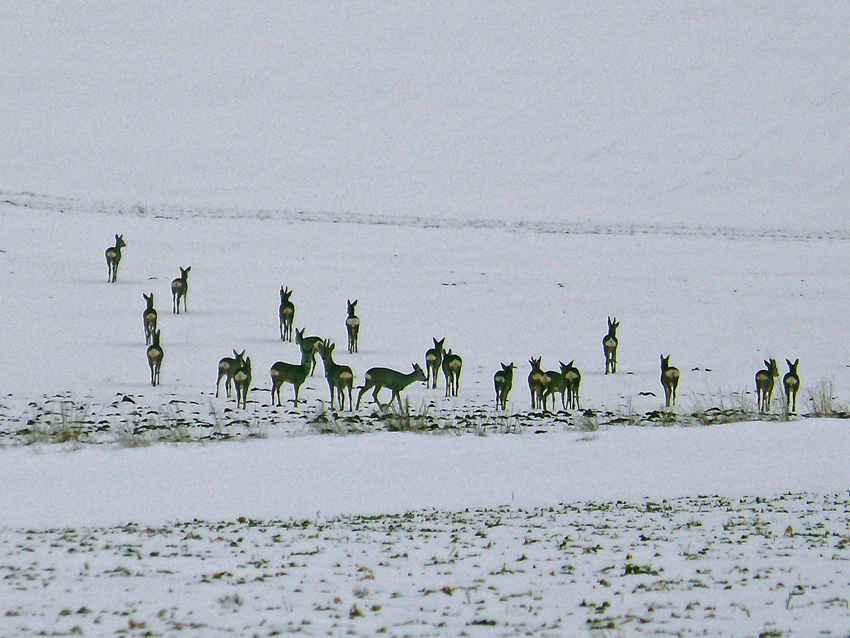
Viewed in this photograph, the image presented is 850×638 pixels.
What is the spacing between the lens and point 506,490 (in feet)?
36.0

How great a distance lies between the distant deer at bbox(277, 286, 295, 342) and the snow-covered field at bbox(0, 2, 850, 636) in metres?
0.49

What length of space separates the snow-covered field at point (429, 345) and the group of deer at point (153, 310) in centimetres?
36

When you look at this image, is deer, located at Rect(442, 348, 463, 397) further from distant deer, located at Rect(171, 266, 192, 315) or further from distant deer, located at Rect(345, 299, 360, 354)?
distant deer, located at Rect(171, 266, 192, 315)

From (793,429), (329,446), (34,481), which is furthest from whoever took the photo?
(793,429)

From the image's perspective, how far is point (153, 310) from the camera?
2206 centimetres

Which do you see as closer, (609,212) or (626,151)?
(609,212)

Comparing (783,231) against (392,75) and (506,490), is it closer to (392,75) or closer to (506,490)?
(506,490)

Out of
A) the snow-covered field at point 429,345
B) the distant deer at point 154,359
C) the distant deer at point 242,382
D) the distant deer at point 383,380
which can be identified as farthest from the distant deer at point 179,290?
the distant deer at point 383,380

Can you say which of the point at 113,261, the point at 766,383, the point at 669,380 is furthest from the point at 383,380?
the point at 113,261

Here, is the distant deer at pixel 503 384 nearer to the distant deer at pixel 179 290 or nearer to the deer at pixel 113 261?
the distant deer at pixel 179 290

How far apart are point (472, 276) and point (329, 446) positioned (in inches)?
816

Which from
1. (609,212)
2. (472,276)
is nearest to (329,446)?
(472,276)

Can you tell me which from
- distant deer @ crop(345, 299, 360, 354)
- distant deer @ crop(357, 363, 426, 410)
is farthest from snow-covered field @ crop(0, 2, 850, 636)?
distant deer @ crop(345, 299, 360, 354)

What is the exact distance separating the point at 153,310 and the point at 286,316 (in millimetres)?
2689
